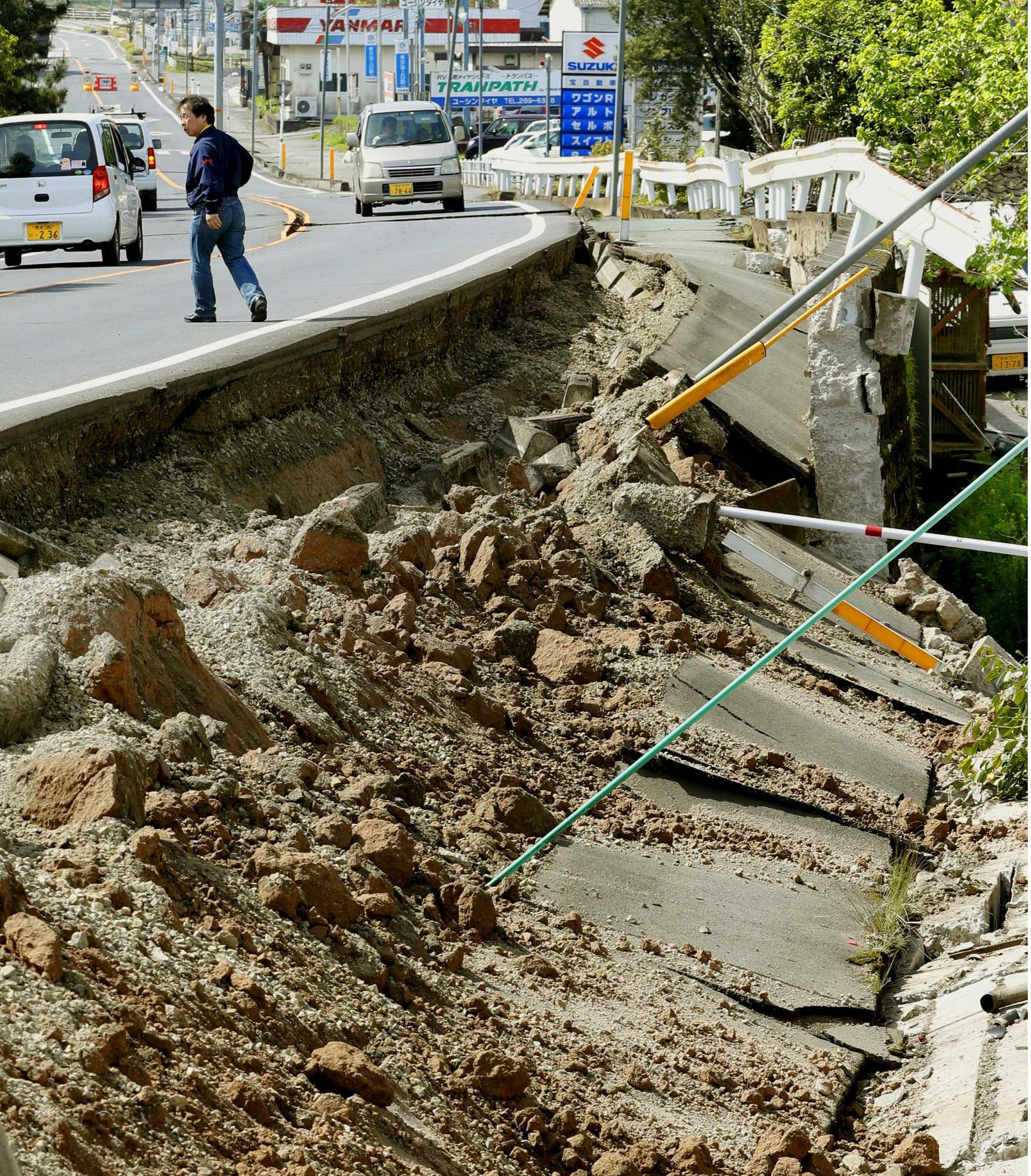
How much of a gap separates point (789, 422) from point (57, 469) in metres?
7.77

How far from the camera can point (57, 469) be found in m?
7.14

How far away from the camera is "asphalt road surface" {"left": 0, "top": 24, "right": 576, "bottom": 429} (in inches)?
356

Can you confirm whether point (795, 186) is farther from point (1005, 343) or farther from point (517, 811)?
point (517, 811)

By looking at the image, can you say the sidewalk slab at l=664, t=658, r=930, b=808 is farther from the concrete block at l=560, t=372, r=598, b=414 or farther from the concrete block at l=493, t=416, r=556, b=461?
the concrete block at l=560, t=372, r=598, b=414

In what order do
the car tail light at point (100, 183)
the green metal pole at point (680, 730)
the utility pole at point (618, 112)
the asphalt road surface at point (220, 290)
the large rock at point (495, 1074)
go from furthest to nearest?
1. the utility pole at point (618, 112)
2. the car tail light at point (100, 183)
3. the asphalt road surface at point (220, 290)
4. the green metal pole at point (680, 730)
5. the large rock at point (495, 1074)

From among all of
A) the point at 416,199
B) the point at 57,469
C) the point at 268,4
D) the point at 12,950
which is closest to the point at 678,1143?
the point at 12,950

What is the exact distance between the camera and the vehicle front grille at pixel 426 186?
1054 inches

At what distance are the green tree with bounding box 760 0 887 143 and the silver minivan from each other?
9.12 m

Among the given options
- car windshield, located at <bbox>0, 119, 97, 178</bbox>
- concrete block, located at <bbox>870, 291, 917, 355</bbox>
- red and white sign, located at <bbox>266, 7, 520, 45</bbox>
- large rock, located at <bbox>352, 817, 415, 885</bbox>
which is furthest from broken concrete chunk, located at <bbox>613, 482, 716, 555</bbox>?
red and white sign, located at <bbox>266, 7, 520, 45</bbox>

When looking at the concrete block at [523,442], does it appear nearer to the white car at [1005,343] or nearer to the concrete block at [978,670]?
the concrete block at [978,670]

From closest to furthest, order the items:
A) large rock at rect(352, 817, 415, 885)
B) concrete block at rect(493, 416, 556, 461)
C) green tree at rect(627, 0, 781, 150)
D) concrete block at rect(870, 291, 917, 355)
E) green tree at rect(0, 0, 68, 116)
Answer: large rock at rect(352, 817, 415, 885) < concrete block at rect(493, 416, 556, 461) < concrete block at rect(870, 291, 917, 355) < green tree at rect(0, 0, 68, 116) < green tree at rect(627, 0, 781, 150)

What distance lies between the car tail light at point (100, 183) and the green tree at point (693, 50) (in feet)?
98.7

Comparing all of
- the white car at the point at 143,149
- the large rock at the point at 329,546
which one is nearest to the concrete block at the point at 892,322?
the large rock at the point at 329,546

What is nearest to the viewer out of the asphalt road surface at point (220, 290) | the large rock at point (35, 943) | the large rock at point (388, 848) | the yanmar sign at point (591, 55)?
the large rock at point (35, 943)
